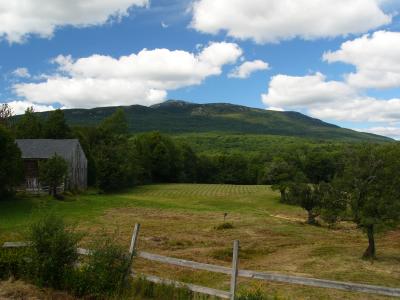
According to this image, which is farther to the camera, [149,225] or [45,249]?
[149,225]

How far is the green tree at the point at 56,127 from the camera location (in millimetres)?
70438

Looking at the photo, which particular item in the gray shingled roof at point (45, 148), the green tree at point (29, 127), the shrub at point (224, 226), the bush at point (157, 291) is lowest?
the shrub at point (224, 226)

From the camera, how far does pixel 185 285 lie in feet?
34.4

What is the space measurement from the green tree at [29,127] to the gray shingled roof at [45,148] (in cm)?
1407

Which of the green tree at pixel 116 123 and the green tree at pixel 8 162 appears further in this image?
the green tree at pixel 116 123

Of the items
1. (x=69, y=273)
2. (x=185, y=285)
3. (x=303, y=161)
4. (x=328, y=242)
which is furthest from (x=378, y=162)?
(x=303, y=161)

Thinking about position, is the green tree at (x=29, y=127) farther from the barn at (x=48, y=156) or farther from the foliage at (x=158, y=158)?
the foliage at (x=158, y=158)

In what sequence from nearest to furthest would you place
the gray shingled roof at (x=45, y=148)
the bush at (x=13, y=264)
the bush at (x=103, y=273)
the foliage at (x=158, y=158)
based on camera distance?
the bush at (x=103, y=273), the bush at (x=13, y=264), the gray shingled roof at (x=45, y=148), the foliage at (x=158, y=158)

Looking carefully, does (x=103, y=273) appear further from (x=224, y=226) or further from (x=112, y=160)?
(x=112, y=160)

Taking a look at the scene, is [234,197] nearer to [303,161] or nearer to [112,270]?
[303,161]

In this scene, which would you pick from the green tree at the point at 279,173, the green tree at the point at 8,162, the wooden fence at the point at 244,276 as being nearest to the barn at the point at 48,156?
the green tree at the point at 8,162

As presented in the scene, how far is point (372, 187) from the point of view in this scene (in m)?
22.2

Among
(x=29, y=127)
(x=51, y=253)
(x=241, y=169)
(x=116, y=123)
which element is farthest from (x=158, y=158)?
(x=51, y=253)

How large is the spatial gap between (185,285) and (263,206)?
46.8 m
